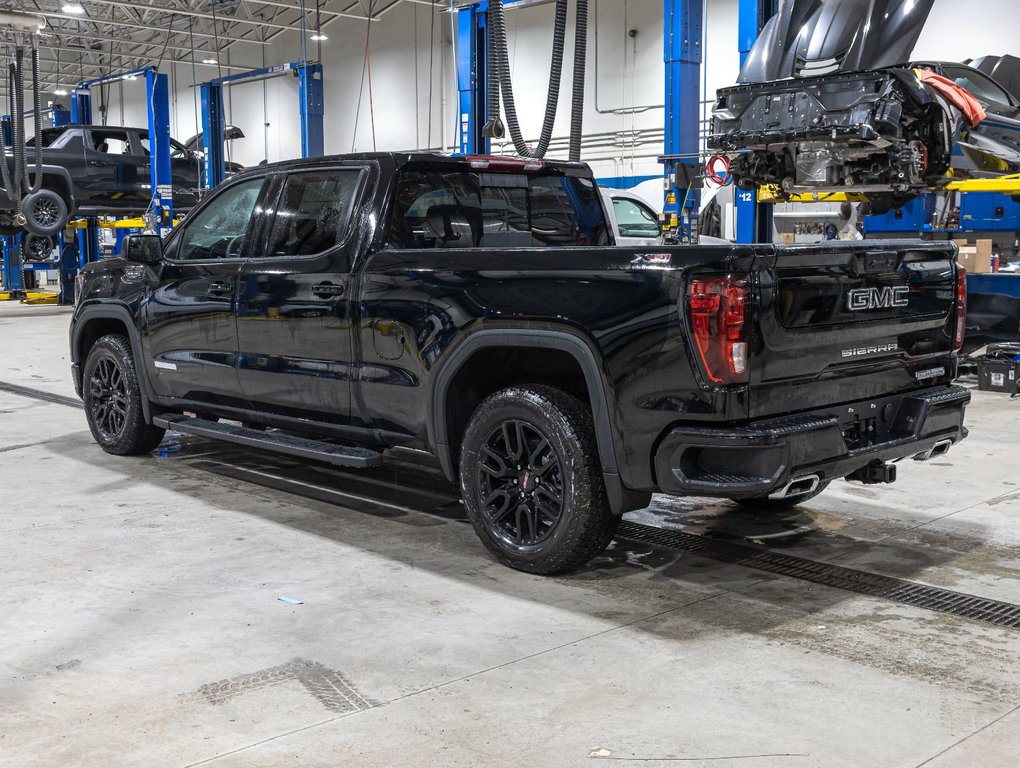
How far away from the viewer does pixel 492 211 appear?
16.8 ft

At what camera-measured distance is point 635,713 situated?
2.98 m

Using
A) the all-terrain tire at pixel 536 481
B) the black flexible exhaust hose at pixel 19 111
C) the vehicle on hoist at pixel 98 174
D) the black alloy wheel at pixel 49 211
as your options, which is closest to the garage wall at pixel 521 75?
the vehicle on hoist at pixel 98 174

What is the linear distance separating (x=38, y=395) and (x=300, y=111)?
986 centimetres

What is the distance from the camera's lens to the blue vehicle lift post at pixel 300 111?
17.1 meters

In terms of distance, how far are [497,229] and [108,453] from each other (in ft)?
10.2

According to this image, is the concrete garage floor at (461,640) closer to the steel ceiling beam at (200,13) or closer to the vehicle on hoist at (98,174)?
the vehicle on hoist at (98,174)

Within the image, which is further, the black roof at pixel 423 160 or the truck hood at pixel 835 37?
the truck hood at pixel 835 37

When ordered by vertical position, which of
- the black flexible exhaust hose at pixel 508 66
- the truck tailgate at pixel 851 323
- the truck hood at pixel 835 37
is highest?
the truck hood at pixel 835 37

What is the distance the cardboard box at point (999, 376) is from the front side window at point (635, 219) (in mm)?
5523

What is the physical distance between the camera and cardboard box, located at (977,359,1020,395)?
901 centimetres

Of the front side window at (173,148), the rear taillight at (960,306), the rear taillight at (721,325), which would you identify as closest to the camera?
the rear taillight at (721,325)

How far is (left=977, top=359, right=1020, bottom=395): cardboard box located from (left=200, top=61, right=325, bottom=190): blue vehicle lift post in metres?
10.8

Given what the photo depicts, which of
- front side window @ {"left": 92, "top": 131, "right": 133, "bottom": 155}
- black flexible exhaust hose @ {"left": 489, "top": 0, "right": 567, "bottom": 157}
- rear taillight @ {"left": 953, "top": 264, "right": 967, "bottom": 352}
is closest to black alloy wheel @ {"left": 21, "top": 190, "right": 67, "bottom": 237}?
front side window @ {"left": 92, "top": 131, "right": 133, "bottom": 155}

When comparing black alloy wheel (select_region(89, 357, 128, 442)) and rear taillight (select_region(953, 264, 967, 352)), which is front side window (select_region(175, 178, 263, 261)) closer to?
black alloy wheel (select_region(89, 357, 128, 442))
